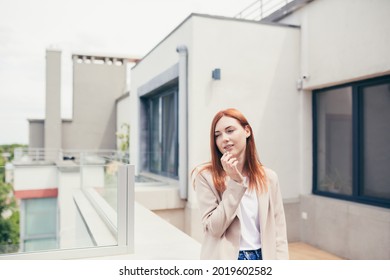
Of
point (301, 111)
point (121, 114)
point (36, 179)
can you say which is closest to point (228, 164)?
point (301, 111)

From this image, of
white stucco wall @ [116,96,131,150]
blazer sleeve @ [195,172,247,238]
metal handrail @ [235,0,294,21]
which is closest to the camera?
blazer sleeve @ [195,172,247,238]

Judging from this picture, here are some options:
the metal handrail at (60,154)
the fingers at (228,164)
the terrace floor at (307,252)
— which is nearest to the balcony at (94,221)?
the metal handrail at (60,154)

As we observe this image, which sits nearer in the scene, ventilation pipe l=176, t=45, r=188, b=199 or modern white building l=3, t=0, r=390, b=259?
modern white building l=3, t=0, r=390, b=259

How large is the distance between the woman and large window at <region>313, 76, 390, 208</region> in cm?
237

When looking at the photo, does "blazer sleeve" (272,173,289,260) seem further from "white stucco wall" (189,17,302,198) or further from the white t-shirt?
"white stucco wall" (189,17,302,198)

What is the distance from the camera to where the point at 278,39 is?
13.1ft

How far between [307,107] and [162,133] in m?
2.16

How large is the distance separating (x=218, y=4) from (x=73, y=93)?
2.12 meters

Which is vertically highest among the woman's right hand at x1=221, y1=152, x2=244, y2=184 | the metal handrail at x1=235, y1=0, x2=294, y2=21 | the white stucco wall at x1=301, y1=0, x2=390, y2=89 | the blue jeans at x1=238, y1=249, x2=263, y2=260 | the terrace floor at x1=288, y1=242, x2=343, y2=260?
the metal handrail at x1=235, y1=0, x2=294, y2=21

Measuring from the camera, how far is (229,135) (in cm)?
157

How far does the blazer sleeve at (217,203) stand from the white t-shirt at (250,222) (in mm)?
84

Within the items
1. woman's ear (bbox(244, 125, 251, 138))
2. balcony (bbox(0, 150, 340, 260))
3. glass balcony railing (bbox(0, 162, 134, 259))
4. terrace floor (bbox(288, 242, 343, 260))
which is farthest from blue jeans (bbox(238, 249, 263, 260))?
terrace floor (bbox(288, 242, 343, 260))

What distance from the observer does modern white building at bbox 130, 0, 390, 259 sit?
136 inches
